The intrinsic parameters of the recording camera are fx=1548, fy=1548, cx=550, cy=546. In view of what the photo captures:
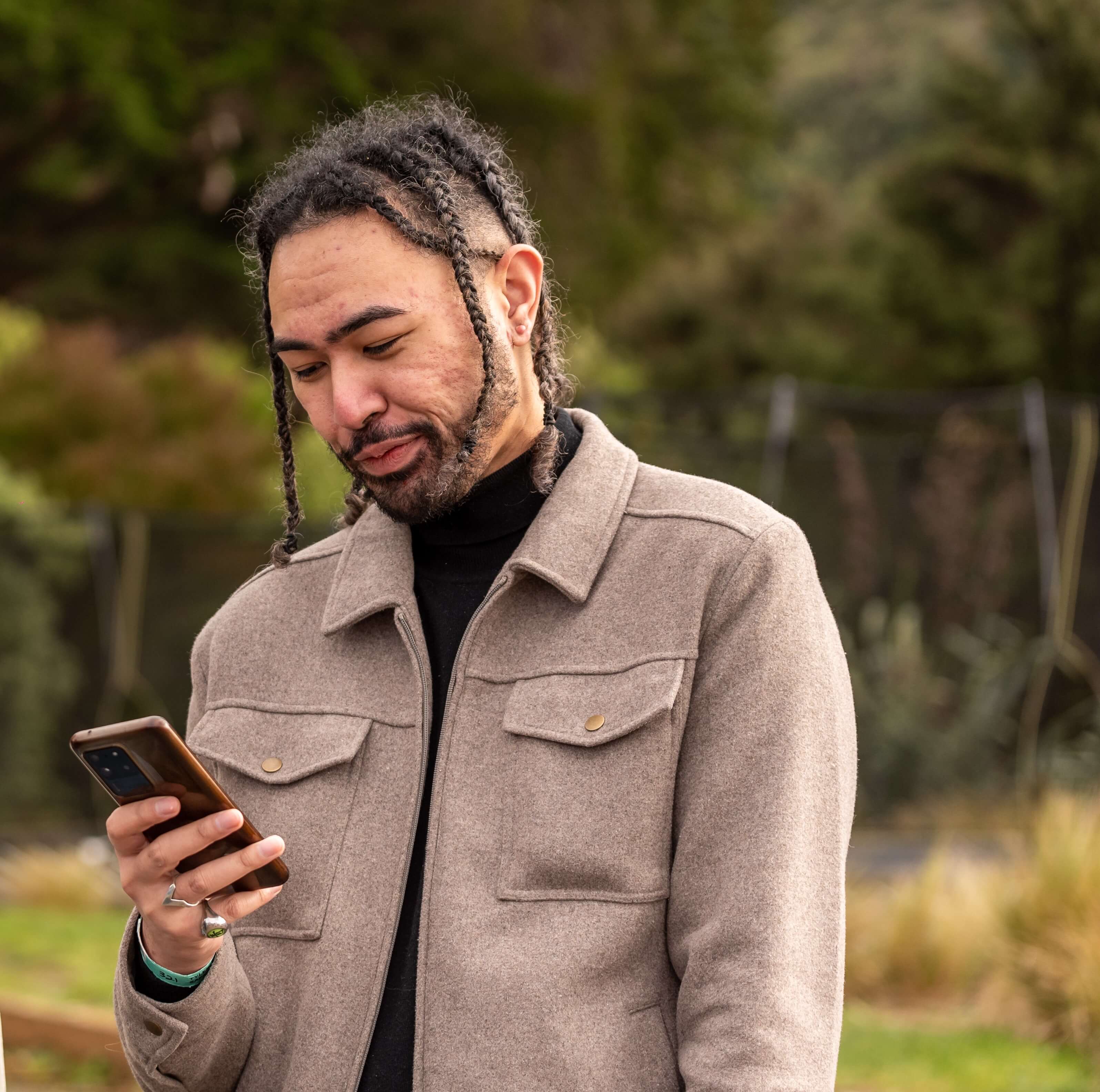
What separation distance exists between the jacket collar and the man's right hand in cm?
38

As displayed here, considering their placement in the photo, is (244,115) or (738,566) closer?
(738,566)

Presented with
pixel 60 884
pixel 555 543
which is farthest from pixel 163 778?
pixel 60 884

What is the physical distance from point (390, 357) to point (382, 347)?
18 mm

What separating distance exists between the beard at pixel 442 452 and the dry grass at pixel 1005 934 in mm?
4414

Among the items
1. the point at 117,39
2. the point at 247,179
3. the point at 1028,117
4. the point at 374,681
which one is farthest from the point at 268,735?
the point at 1028,117

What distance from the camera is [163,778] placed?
176 cm

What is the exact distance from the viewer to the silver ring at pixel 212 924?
1879 mm

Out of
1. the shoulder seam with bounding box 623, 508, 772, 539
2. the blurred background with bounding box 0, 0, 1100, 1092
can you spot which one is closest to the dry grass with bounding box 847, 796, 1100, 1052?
the blurred background with bounding box 0, 0, 1100, 1092

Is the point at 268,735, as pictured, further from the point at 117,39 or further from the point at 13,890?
the point at 117,39

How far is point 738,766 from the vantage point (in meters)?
1.83

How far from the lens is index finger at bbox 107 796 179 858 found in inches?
70.0

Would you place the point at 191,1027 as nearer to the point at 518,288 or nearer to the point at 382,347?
the point at 382,347

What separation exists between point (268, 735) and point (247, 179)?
16.0 meters

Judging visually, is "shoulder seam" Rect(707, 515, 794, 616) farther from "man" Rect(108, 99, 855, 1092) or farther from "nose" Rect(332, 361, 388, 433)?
"nose" Rect(332, 361, 388, 433)
